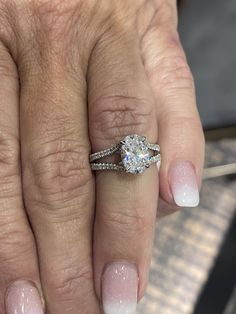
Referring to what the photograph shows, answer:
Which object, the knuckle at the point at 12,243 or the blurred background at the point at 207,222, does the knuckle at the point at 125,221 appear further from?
the blurred background at the point at 207,222

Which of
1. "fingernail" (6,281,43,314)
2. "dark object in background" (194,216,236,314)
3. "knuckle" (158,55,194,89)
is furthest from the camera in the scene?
"dark object in background" (194,216,236,314)

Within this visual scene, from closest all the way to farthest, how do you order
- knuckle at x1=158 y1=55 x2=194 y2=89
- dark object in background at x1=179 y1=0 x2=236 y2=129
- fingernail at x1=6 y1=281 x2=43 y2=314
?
fingernail at x1=6 y1=281 x2=43 y2=314 < knuckle at x1=158 y1=55 x2=194 y2=89 < dark object in background at x1=179 y1=0 x2=236 y2=129

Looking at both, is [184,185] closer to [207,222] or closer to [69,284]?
[69,284]

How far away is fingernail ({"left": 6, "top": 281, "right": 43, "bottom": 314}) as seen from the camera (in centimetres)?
61

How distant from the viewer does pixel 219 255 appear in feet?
4.50

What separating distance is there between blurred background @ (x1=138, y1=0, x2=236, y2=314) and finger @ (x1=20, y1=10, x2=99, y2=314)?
38 cm

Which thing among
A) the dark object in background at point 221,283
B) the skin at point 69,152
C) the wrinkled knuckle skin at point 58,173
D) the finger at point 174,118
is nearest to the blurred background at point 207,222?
the dark object in background at point 221,283

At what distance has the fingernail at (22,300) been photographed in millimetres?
608

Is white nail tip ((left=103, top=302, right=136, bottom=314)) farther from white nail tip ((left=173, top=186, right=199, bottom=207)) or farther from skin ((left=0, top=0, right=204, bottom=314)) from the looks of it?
white nail tip ((left=173, top=186, right=199, bottom=207))

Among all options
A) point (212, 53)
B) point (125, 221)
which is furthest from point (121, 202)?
point (212, 53)

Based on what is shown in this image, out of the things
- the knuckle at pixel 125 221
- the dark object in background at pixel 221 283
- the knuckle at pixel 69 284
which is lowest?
the dark object in background at pixel 221 283

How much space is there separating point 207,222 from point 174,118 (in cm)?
76

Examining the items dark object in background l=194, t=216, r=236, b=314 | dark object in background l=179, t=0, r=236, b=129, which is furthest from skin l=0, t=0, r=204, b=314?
dark object in background l=194, t=216, r=236, b=314

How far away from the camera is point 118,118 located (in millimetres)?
642
